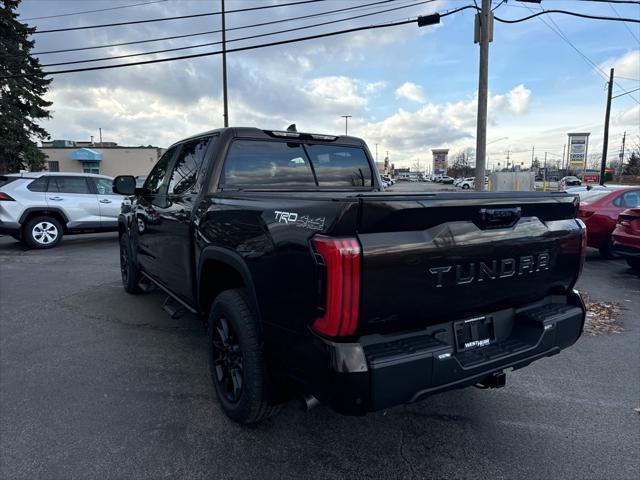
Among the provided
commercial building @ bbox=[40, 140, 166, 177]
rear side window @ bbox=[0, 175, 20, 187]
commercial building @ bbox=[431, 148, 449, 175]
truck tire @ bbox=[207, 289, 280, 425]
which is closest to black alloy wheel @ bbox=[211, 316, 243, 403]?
truck tire @ bbox=[207, 289, 280, 425]

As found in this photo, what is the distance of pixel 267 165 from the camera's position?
144 inches

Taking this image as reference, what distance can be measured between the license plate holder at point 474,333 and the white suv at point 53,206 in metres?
10.4

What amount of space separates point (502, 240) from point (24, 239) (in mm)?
10850

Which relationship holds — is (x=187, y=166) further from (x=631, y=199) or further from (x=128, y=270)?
(x=631, y=199)

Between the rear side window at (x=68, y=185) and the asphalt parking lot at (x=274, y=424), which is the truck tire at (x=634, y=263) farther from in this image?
the rear side window at (x=68, y=185)

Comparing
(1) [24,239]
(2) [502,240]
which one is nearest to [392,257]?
(2) [502,240]

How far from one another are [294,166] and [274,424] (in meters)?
2.11

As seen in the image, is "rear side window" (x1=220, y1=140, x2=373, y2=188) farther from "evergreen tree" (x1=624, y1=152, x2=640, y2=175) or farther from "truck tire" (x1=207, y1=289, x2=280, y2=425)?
"evergreen tree" (x1=624, y1=152, x2=640, y2=175)

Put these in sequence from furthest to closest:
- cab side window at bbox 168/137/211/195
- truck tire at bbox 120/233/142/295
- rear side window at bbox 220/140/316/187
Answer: truck tire at bbox 120/233/142/295, cab side window at bbox 168/137/211/195, rear side window at bbox 220/140/316/187

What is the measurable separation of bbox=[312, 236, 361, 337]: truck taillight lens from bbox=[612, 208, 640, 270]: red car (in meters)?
7.11

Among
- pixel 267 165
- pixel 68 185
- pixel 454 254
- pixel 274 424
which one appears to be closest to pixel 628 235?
pixel 267 165

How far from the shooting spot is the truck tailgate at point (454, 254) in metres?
1.91

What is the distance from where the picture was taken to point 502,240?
2.27 m

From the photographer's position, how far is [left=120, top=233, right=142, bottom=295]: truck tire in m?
5.72
